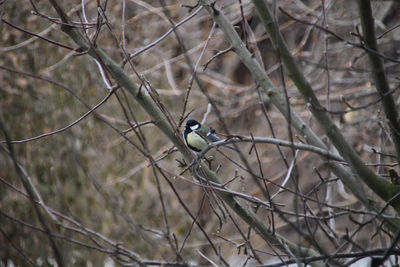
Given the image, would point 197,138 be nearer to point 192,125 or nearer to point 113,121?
point 192,125

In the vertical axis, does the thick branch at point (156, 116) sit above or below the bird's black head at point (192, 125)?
below

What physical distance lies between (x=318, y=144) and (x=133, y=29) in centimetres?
421

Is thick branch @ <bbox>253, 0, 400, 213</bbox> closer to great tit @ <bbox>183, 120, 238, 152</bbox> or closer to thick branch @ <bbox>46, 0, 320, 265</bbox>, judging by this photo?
thick branch @ <bbox>46, 0, 320, 265</bbox>

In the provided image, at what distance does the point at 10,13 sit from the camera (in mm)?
4555

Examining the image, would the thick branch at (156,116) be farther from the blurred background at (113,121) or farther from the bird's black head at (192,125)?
the blurred background at (113,121)

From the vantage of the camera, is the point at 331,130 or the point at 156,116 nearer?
the point at 331,130

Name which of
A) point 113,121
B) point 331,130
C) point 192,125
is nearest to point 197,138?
point 192,125

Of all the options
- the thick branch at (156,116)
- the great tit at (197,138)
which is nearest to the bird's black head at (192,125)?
the great tit at (197,138)

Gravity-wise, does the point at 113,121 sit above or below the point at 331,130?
above

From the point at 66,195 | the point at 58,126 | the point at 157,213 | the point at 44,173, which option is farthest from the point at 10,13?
the point at 157,213

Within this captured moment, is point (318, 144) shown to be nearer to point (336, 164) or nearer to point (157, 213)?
point (336, 164)

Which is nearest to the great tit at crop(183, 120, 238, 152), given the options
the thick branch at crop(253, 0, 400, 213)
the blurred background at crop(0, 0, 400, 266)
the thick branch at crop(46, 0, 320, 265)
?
the blurred background at crop(0, 0, 400, 266)

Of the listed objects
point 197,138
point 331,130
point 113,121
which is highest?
point 113,121

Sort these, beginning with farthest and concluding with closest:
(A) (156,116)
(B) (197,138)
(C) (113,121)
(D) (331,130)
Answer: (C) (113,121)
(B) (197,138)
(A) (156,116)
(D) (331,130)
